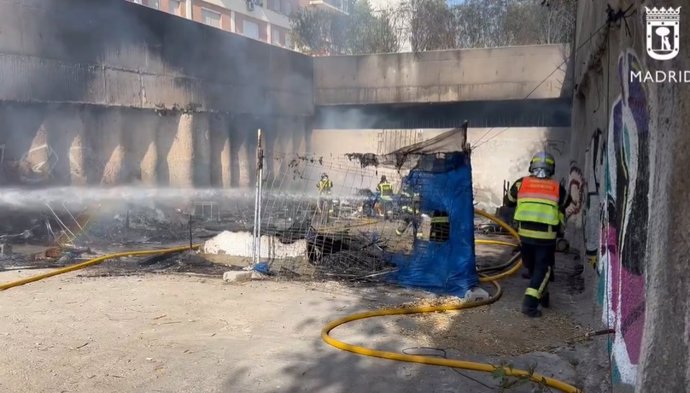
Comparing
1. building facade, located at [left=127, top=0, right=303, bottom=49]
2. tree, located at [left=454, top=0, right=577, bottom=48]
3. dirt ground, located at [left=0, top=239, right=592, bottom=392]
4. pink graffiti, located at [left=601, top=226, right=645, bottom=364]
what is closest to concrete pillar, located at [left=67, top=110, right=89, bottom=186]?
dirt ground, located at [left=0, top=239, right=592, bottom=392]

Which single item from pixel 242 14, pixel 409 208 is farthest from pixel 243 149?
pixel 242 14

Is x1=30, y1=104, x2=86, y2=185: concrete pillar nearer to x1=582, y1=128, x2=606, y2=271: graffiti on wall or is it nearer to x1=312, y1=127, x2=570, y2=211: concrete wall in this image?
x1=312, y1=127, x2=570, y2=211: concrete wall

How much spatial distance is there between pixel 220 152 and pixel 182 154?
5.41 feet

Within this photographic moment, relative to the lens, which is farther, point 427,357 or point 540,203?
point 540,203

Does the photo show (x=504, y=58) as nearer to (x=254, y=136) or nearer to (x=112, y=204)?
(x=254, y=136)

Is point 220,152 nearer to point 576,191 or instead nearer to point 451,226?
point 576,191

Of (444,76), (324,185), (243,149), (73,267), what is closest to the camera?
(73,267)

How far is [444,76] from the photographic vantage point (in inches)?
747

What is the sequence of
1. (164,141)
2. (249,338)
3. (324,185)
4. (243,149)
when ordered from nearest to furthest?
(249,338) < (324,185) < (164,141) < (243,149)

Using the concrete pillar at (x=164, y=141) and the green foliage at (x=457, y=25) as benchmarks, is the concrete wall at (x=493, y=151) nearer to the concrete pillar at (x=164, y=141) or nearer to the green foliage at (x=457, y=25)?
A: the green foliage at (x=457, y=25)

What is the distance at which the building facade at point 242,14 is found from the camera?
119 ft

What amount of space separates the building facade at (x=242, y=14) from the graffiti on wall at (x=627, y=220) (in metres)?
32.7

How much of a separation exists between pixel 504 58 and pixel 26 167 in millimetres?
14158

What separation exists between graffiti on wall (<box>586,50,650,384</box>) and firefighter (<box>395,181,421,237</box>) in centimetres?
293
